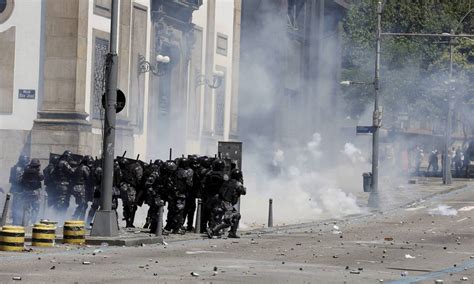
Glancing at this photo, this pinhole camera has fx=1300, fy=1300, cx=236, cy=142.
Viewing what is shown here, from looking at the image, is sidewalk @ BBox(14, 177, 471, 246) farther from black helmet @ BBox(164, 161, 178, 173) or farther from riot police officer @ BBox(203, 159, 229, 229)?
black helmet @ BBox(164, 161, 178, 173)

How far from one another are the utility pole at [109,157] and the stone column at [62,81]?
45.0ft

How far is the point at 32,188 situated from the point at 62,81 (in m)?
9.92

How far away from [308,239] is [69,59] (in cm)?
1376

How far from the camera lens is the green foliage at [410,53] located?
73812 mm

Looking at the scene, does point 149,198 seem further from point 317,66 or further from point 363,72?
point 363,72

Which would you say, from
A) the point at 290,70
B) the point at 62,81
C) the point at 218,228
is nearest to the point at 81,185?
the point at 218,228

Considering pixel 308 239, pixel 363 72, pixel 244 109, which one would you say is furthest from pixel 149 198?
pixel 363 72

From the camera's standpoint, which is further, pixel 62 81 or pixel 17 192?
pixel 62 81

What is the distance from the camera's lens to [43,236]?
2372 cm

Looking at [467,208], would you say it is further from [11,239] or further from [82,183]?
[11,239]

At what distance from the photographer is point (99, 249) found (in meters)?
24.0

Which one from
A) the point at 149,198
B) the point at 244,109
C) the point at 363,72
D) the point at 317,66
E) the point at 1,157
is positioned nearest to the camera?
the point at 149,198

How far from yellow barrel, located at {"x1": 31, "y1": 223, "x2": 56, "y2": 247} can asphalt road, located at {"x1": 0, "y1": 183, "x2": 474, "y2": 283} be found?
1.05ft

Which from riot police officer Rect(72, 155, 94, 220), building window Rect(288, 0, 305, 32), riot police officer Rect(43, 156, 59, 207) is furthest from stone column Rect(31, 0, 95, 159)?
building window Rect(288, 0, 305, 32)
